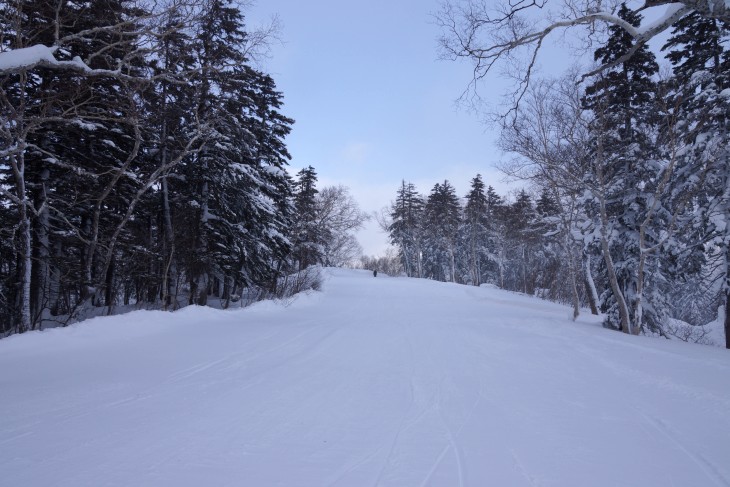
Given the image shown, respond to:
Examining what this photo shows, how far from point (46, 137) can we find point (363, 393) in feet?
42.3

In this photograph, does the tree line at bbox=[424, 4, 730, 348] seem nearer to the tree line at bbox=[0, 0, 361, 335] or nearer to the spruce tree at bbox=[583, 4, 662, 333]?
the spruce tree at bbox=[583, 4, 662, 333]

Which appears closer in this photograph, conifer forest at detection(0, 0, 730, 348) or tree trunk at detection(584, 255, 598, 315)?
conifer forest at detection(0, 0, 730, 348)

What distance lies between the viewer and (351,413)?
4.21 m

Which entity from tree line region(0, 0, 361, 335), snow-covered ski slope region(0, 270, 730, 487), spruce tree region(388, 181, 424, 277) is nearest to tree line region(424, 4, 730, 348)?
snow-covered ski slope region(0, 270, 730, 487)

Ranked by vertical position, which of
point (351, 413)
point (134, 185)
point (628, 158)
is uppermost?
point (628, 158)

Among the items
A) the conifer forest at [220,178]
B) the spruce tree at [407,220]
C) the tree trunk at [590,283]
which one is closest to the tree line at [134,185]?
the conifer forest at [220,178]

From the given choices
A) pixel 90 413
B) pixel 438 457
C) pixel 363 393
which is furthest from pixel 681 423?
pixel 90 413

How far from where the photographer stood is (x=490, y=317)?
1484 centimetres

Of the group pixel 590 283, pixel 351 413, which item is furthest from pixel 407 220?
pixel 351 413

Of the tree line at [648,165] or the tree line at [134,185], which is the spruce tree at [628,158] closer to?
the tree line at [648,165]

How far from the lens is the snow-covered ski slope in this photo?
9.71ft

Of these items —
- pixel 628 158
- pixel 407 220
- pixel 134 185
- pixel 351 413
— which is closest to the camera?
pixel 351 413

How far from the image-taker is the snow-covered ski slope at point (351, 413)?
116 inches

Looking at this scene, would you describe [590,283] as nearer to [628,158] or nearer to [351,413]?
[628,158]
